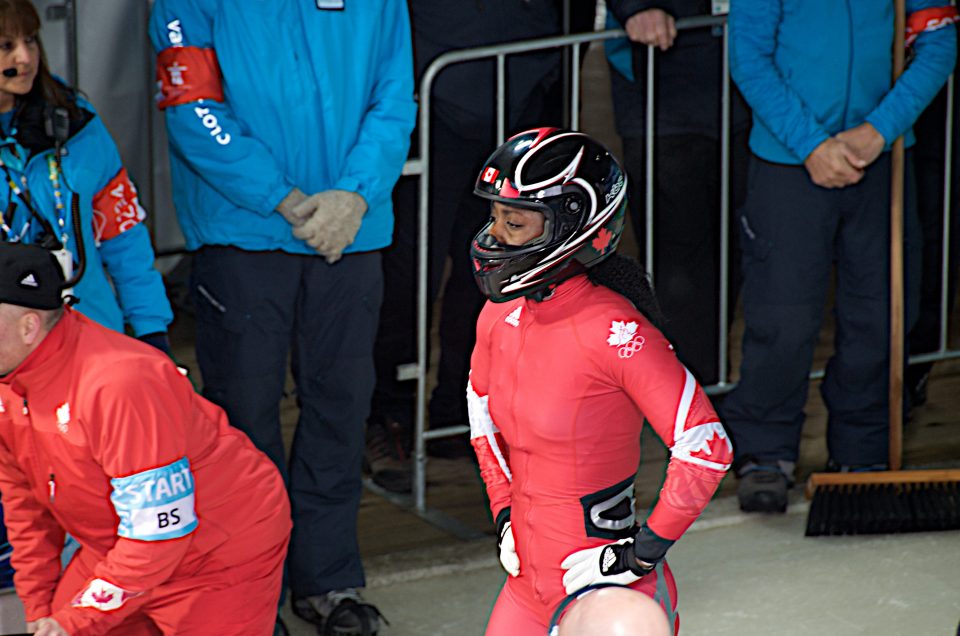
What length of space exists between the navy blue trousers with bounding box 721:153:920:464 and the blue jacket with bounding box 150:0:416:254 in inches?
61.1

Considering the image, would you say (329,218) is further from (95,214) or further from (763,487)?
(763,487)

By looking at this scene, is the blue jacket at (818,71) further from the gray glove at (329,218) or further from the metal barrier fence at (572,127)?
the gray glove at (329,218)

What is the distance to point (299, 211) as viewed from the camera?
4285 millimetres

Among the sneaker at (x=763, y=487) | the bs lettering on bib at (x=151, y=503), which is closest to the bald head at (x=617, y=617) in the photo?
the bs lettering on bib at (x=151, y=503)

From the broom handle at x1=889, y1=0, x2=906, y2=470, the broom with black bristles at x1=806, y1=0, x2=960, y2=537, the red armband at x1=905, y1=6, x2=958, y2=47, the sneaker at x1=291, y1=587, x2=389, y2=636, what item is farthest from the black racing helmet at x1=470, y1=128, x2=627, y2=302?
the red armband at x1=905, y1=6, x2=958, y2=47

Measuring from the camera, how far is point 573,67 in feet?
18.3

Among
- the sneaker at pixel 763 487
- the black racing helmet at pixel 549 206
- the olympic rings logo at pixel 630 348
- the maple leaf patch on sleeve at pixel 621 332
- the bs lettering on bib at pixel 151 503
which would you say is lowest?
the sneaker at pixel 763 487

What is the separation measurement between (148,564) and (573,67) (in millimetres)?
3039

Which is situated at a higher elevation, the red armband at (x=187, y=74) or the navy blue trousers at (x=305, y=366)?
the red armband at (x=187, y=74)

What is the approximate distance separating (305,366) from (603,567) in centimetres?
175

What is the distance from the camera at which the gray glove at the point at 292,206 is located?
429 centimetres

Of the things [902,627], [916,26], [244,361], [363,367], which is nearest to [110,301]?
[244,361]

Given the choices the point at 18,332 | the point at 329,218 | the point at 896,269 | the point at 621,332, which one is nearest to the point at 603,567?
the point at 621,332

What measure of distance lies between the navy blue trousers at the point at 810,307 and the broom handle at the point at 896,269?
1.9 inches
